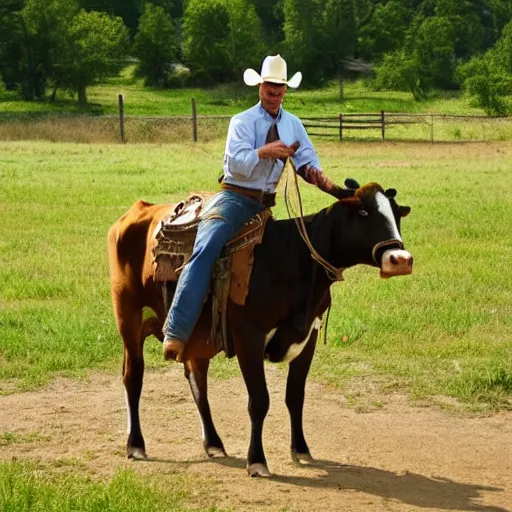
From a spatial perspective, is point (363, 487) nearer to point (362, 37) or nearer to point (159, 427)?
point (159, 427)

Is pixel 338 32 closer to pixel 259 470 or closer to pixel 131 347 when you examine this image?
pixel 131 347

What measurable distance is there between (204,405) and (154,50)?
8201 cm

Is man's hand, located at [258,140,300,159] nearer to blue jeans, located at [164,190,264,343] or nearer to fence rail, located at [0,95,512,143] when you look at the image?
blue jeans, located at [164,190,264,343]

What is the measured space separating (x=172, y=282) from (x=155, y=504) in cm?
170

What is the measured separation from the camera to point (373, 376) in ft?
31.4

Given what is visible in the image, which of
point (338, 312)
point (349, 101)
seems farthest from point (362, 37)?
point (338, 312)

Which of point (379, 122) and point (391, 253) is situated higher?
point (391, 253)

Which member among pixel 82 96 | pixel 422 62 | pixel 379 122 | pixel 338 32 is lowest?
pixel 82 96

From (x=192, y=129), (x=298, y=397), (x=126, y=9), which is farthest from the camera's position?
(x=126, y=9)

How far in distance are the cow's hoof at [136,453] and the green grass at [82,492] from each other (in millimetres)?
560

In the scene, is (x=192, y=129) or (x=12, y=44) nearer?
(x=192, y=129)

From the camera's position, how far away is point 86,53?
78.0 meters

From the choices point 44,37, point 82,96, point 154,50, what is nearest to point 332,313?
point 82,96

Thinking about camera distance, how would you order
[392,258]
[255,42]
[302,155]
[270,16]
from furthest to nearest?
1. [270,16]
2. [255,42]
3. [302,155]
4. [392,258]
